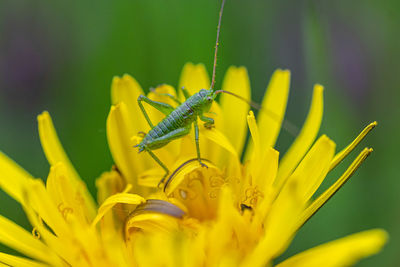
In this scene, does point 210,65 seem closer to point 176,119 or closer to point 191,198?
point 176,119

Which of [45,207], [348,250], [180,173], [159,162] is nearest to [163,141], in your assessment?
[159,162]

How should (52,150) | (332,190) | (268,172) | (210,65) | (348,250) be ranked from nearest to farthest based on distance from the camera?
(348,250) < (332,190) < (268,172) < (52,150) < (210,65)

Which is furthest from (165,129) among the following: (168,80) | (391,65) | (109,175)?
(391,65)

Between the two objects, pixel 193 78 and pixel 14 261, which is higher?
pixel 193 78

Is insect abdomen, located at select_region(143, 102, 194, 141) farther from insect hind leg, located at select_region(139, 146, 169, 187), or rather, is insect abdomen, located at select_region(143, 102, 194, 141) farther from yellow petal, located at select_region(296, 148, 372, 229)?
yellow petal, located at select_region(296, 148, 372, 229)

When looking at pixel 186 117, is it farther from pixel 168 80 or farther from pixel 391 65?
pixel 391 65

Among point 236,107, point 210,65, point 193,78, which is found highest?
point 210,65

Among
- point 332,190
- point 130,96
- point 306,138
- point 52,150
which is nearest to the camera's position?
point 332,190
